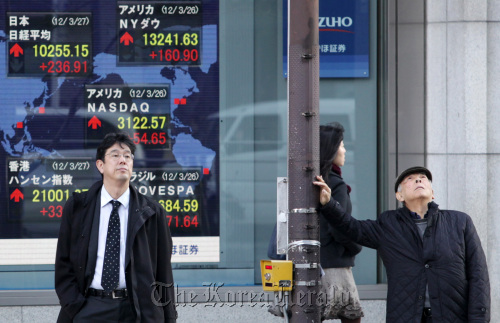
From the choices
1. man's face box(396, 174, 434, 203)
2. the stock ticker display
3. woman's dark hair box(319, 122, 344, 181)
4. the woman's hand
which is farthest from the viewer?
the stock ticker display

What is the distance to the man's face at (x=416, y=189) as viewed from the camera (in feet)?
A: 16.8

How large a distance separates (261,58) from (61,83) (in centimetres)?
205

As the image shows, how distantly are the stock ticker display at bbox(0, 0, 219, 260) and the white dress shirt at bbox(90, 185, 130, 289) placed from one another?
292 cm

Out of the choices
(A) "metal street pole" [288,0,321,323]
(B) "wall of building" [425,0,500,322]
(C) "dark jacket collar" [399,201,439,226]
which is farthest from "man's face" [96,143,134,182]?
(B) "wall of building" [425,0,500,322]

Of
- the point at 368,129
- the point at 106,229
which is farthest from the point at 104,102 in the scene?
the point at 106,229

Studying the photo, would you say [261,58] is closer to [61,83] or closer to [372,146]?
[372,146]

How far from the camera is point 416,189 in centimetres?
513

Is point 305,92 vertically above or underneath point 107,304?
above

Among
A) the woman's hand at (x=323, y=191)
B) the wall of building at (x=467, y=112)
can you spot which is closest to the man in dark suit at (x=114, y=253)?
the woman's hand at (x=323, y=191)

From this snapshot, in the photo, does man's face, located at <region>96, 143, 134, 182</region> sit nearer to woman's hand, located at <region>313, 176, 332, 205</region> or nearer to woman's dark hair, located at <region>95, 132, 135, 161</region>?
woman's dark hair, located at <region>95, 132, 135, 161</region>

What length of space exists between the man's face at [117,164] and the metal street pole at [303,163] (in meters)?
1.05

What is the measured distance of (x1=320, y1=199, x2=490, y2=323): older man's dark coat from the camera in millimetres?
4832

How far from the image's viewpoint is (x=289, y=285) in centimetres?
485

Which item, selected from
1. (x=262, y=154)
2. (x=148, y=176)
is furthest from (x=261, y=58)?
(x=148, y=176)
